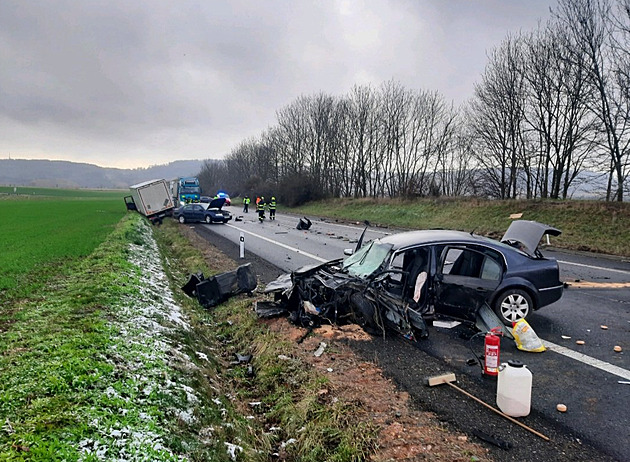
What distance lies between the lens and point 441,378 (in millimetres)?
4398

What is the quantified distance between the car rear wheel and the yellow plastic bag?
2.10 ft

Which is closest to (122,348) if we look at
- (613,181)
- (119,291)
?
(119,291)

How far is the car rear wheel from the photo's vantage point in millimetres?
6000

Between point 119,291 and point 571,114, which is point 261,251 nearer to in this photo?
point 119,291

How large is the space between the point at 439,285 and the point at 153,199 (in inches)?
1060

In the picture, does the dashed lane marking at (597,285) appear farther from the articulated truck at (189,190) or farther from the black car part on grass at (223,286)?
the articulated truck at (189,190)

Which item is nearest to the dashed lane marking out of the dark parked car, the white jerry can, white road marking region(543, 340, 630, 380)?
white road marking region(543, 340, 630, 380)

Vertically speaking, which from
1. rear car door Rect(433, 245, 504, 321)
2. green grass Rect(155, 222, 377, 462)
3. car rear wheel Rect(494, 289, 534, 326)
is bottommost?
green grass Rect(155, 222, 377, 462)

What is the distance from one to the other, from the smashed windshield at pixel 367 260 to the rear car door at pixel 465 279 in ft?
3.04

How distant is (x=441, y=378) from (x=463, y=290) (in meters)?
1.95

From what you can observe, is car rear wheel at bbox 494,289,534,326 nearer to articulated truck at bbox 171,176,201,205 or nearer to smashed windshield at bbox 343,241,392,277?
smashed windshield at bbox 343,241,392,277

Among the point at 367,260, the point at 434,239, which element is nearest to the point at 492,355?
the point at 434,239

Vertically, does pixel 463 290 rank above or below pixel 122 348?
above

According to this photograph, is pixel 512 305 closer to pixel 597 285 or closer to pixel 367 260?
pixel 367 260
